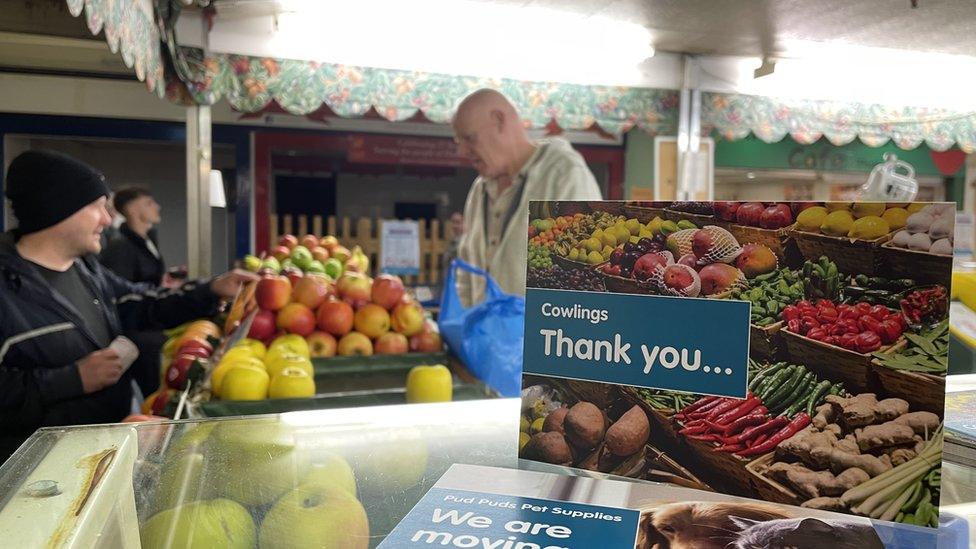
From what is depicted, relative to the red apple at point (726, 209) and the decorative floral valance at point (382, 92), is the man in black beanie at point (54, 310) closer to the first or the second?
the decorative floral valance at point (382, 92)

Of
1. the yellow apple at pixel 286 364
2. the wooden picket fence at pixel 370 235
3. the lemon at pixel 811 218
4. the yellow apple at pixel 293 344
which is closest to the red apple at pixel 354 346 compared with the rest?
the yellow apple at pixel 293 344

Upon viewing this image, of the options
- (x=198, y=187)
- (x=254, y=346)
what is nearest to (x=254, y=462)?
Result: (x=254, y=346)

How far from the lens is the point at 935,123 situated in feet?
14.5

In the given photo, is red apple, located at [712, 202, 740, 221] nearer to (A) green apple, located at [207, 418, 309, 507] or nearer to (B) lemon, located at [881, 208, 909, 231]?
(B) lemon, located at [881, 208, 909, 231]

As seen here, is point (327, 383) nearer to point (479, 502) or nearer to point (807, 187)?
point (479, 502)

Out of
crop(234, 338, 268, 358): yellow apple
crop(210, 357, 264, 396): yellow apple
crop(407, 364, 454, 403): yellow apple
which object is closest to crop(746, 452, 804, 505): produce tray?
crop(407, 364, 454, 403): yellow apple

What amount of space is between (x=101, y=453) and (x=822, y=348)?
0.61 meters

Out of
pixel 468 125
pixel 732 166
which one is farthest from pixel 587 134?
pixel 468 125

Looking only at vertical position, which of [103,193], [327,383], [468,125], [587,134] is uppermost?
[587,134]

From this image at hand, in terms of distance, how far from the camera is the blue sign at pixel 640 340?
55cm

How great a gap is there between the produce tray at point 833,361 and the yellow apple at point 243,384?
4.52 ft

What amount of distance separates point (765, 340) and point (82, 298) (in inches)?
93.5

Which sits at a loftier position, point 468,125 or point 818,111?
point 818,111

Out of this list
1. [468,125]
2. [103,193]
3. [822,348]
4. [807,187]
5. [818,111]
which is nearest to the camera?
[822,348]
